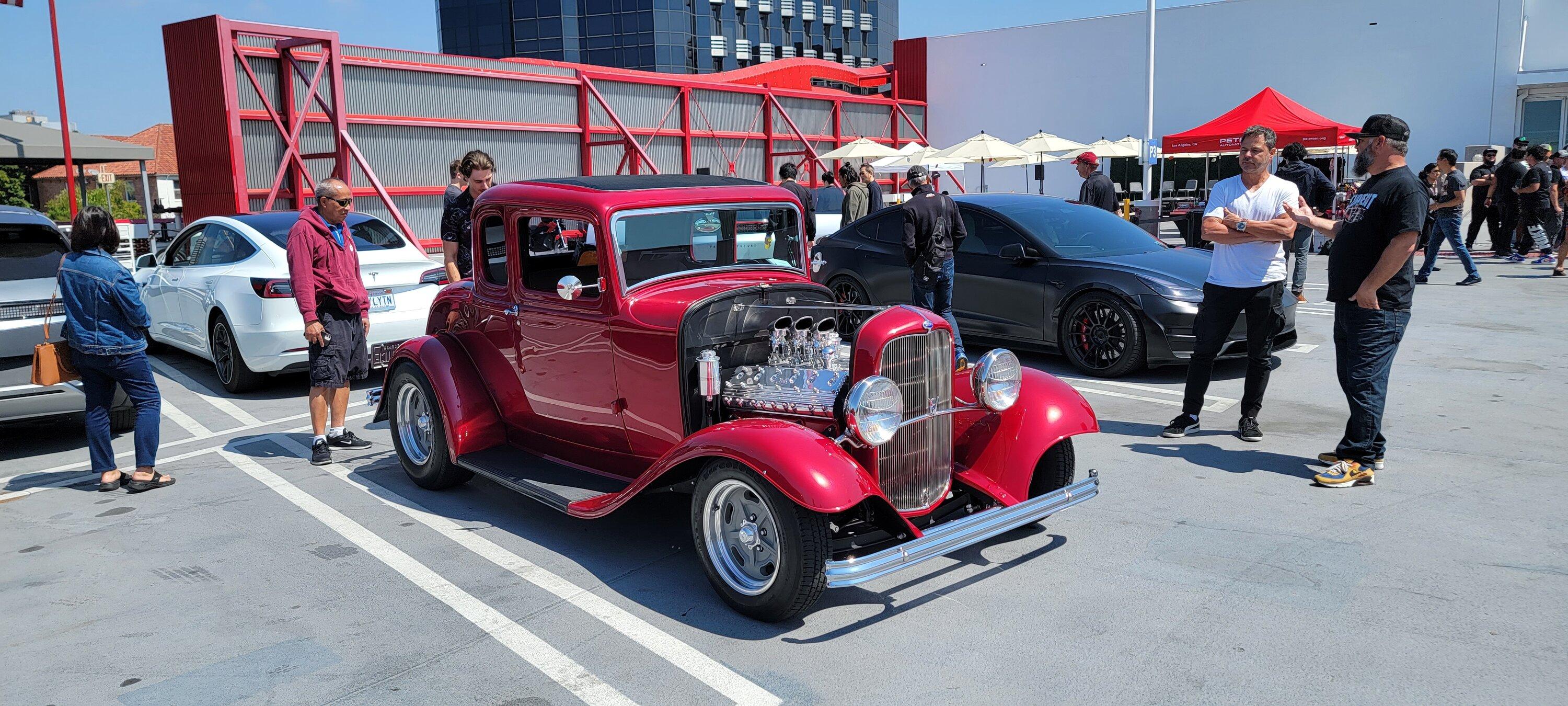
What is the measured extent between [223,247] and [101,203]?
87.7ft

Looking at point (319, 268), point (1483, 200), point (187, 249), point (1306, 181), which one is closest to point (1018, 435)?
point (319, 268)

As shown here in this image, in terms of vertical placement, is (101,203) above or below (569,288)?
above

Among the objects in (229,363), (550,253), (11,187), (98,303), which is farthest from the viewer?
(11,187)

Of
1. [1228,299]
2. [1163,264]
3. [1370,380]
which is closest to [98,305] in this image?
[1228,299]

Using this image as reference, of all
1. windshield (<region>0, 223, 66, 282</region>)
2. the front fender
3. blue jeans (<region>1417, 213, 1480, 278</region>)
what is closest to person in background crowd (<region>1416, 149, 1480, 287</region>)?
blue jeans (<region>1417, 213, 1480, 278</region>)

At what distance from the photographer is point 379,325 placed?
831cm

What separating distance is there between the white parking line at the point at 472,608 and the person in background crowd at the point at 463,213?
215cm

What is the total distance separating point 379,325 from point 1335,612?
7135mm

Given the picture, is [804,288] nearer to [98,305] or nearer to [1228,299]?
[1228,299]

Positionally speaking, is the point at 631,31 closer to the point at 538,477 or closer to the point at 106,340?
the point at 106,340

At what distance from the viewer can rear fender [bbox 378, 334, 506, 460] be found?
5.39m

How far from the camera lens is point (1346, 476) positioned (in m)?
5.31

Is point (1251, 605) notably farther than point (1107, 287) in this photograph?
No

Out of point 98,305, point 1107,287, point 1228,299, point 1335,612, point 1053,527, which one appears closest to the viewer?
point 1335,612
